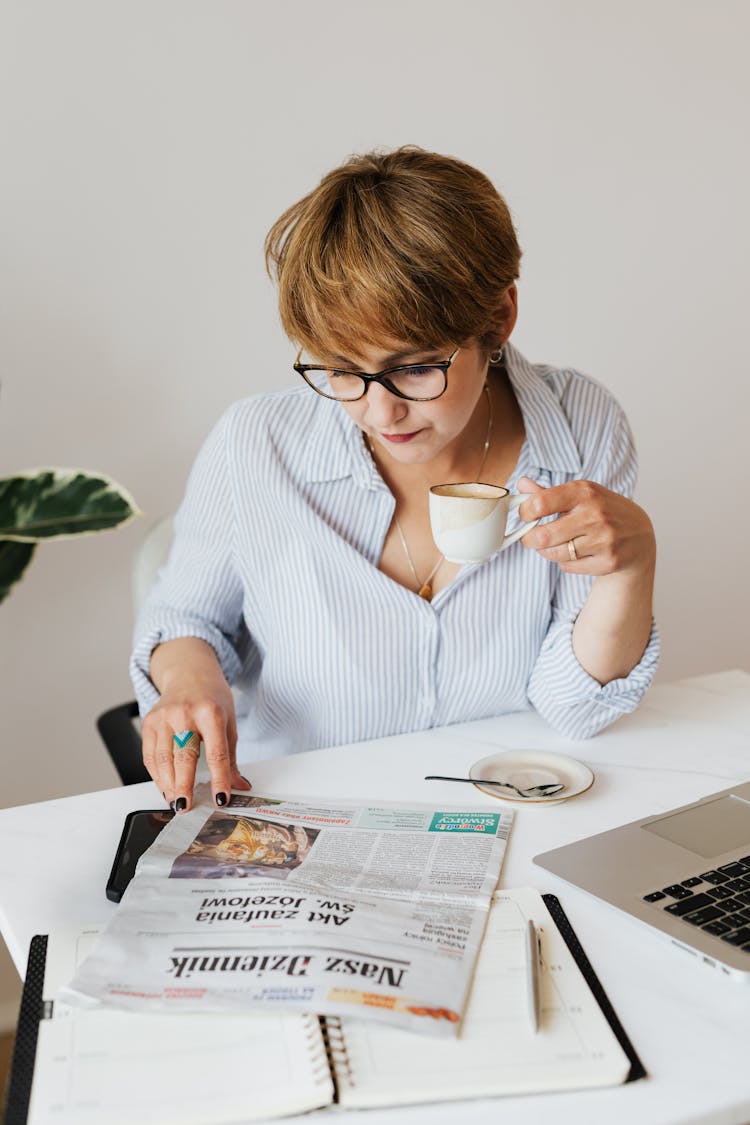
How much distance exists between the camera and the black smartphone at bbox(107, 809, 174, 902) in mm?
974

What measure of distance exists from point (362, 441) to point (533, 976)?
0.90 metres

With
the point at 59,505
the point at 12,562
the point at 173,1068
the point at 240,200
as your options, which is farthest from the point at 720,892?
the point at 240,200

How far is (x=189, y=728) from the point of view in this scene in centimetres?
123

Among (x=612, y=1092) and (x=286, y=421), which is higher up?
(x=286, y=421)

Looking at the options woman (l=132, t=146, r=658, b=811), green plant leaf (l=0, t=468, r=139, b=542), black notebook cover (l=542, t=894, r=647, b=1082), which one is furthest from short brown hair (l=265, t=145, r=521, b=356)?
black notebook cover (l=542, t=894, r=647, b=1082)

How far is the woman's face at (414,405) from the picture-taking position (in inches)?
49.5

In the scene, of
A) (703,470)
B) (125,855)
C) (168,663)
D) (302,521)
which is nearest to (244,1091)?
(125,855)

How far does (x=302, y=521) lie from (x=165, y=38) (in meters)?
1.06

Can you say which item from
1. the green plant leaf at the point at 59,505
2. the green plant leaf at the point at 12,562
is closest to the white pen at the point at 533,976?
the green plant leaf at the point at 59,505

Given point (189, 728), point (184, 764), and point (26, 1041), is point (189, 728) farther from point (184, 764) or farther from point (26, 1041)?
point (26, 1041)

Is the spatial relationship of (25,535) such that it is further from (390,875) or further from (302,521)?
(390,875)

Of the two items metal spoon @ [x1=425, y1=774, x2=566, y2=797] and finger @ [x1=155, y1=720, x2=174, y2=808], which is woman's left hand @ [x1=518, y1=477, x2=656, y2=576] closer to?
metal spoon @ [x1=425, y1=774, x2=566, y2=797]

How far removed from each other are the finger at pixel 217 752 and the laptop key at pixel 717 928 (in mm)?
517

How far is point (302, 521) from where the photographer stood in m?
1.52
